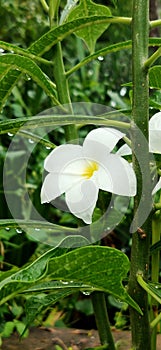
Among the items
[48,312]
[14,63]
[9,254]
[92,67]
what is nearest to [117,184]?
[14,63]

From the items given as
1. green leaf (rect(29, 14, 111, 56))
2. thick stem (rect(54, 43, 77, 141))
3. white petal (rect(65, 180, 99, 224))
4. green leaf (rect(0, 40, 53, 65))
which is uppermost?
green leaf (rect(29, 14, 111, 56))

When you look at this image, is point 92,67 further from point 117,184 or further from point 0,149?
point 117,184

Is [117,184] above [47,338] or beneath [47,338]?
above

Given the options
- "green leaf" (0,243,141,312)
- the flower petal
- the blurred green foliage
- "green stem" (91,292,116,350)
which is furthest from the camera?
the blurred green foliage

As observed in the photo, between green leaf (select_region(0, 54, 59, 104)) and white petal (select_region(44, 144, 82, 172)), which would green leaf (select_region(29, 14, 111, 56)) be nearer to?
green leaf (select_region(0, 54, 59, 104))

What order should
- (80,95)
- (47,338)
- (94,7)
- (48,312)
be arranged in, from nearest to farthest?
(94,7), (47,338), (48,312), (80,95)

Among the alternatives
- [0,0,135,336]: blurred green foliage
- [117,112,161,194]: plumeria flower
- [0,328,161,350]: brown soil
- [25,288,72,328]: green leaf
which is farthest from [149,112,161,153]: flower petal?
[0,0,135,336]: blurred green foliage

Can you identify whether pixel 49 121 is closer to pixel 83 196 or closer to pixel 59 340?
pixel 83 196
